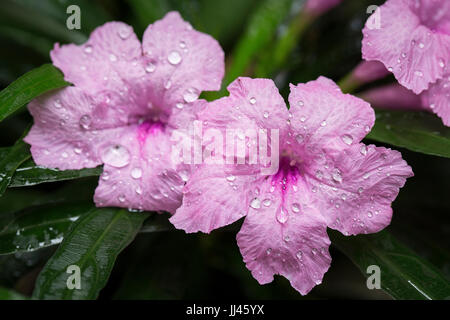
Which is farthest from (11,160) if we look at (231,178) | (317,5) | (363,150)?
(317,5)

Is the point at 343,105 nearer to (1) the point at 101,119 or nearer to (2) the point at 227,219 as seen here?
(2) the point at 227,219

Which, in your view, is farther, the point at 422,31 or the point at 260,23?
the point at 260,23

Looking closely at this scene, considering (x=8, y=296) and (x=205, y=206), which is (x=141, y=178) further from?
(x=8, y=296)

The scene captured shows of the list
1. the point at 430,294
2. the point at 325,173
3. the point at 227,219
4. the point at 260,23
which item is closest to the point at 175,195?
the point at 227,219

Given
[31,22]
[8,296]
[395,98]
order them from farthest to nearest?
[31,22] → [395,98] → [8,296]

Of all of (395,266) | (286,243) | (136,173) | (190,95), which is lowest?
(395,266)

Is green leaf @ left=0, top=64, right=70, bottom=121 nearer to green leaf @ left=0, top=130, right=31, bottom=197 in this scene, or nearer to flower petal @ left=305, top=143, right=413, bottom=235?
green leaf @ left=0, top=130, right=31, bottom=197

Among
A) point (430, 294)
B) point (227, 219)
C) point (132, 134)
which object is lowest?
point (430, 294)
